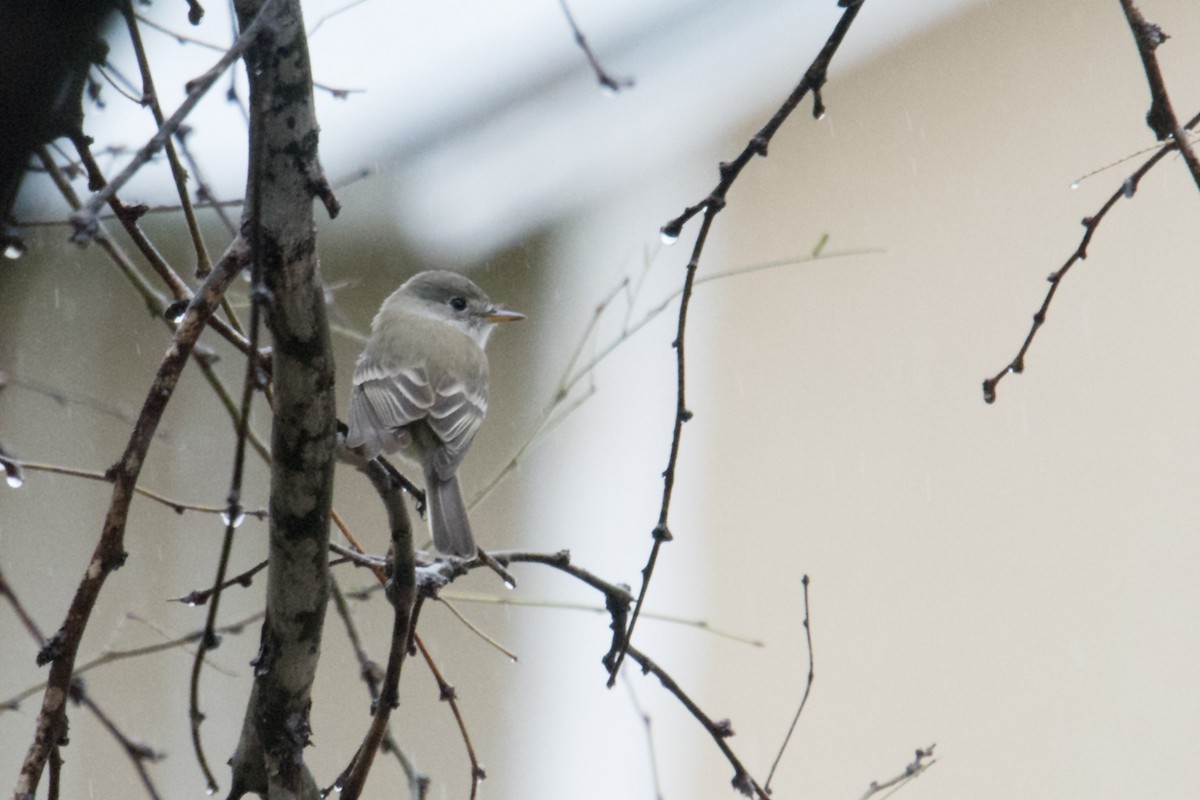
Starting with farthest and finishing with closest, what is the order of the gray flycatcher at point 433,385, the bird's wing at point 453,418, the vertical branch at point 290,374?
the bird's wing at point 453,418 < the gray flycatcher at point 433,385 < the vertical branch at point 290,374

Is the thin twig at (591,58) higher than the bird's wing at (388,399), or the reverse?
the bird's wing at (388,399)

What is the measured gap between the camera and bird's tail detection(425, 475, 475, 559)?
2562 mm

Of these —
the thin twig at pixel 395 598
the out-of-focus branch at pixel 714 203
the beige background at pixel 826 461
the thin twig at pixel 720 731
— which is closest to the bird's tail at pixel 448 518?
the thin twig at pixel 720 731

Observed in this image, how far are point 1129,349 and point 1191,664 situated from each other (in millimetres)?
1437

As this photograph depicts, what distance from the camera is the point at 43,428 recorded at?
22.3 ft

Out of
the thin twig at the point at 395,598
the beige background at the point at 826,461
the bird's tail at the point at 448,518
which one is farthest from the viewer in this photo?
the beige background at the point at 826,461

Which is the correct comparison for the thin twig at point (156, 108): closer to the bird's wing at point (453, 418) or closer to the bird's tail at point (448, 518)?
the bird's tail at point (448, 518)

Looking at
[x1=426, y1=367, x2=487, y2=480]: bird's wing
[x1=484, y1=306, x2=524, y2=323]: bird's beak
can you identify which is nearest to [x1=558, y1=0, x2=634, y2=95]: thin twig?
[x1=426, y1=367, x2=487, y2=480]: bird's wing

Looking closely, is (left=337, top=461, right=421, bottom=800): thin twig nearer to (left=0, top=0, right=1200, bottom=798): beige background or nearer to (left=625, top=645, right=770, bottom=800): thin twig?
(left=625, top=645, right=770, bottom=800): thin twig

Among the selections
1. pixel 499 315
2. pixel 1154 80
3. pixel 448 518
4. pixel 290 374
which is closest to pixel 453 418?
pixel 448 518

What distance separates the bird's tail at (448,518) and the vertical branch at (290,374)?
62 cm

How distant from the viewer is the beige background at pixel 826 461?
19.9 ft

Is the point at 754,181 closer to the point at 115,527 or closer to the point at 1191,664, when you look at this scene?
the point at 1191,664

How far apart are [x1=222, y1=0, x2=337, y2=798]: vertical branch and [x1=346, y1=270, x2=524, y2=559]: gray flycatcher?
1.85 ft
